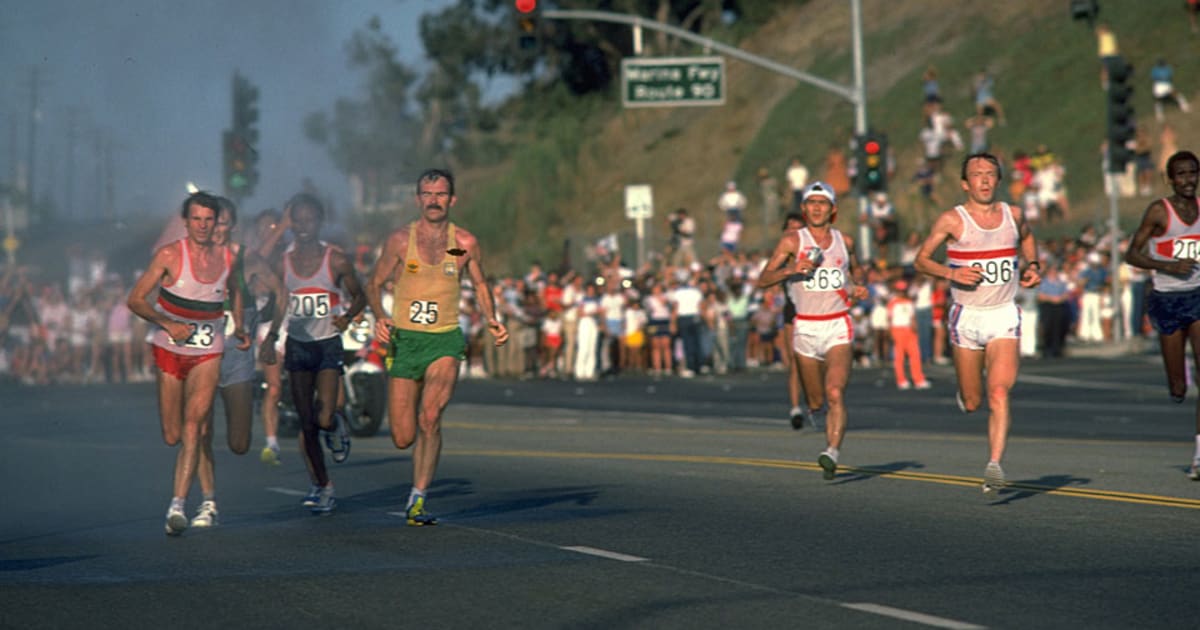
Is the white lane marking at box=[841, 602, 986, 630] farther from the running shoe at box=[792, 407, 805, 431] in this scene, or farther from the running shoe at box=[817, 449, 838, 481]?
the running shoe at box=[792, 407, 805, 431]

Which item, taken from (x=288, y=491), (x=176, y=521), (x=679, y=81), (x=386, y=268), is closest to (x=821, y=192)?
(x=386, y=268)

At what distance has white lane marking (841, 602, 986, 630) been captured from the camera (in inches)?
302

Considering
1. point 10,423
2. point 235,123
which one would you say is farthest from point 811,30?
point 10,423

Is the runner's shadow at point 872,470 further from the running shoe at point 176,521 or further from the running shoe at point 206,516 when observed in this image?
the running shoe at point 176,521

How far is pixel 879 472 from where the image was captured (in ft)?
48.1

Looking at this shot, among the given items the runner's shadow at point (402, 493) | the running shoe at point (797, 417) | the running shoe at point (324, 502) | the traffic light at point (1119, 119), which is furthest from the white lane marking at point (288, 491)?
the traffic light at point (1119, 119)

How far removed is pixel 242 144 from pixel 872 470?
709 inches

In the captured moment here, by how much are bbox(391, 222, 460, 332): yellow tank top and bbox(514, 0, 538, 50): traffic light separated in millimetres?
18538

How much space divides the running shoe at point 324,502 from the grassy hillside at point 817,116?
3342cm

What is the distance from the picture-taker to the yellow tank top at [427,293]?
1171 centimetres

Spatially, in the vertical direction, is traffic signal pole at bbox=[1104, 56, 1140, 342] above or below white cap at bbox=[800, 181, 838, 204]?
above

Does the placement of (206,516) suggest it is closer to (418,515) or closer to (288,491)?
(418,515)

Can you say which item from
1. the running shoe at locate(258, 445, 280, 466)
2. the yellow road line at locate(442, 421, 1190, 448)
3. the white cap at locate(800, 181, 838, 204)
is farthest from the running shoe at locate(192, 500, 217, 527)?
the yellow road line at locate(442, 421, 1190, 448)

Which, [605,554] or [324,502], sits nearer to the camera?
[605,554]
